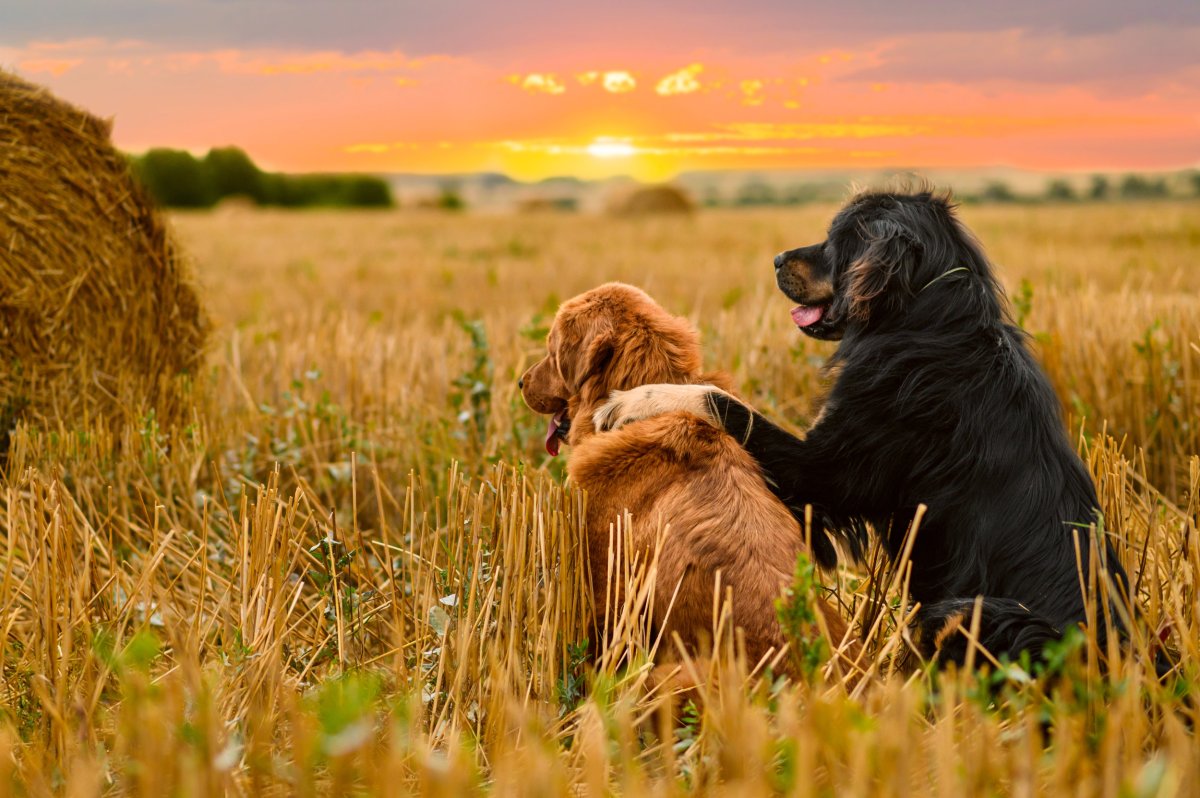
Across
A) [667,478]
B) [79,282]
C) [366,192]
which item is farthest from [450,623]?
[366,192]

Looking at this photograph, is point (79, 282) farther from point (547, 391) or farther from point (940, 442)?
point (940, 442)

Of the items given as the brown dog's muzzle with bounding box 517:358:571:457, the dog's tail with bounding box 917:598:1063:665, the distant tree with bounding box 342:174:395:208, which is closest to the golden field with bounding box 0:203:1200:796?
the dog's tail with bounding box 917:598:1063:665

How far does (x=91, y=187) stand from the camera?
5.46 meters

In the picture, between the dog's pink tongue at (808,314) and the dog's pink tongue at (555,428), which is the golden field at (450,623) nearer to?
the dog's pink tongue at (555,428)

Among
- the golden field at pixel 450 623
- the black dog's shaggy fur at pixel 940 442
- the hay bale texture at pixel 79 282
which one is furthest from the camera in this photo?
the hay bale texture at pixel 79 282

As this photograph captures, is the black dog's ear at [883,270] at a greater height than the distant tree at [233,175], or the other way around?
the distant tree at [233,175]

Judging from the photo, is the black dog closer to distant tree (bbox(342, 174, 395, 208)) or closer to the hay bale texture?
the hay bale texture

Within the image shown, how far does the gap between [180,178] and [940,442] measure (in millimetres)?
44768

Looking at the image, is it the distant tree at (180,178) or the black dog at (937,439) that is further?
the distant tree at (180,178)

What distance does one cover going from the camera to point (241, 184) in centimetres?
4447

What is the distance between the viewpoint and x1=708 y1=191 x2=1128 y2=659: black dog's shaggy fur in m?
2.79

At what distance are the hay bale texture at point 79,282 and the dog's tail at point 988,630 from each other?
3786 millimetres

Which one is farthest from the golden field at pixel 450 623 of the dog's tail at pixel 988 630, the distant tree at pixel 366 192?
the distant tree at pixel 366 192

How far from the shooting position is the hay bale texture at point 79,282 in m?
5.10
